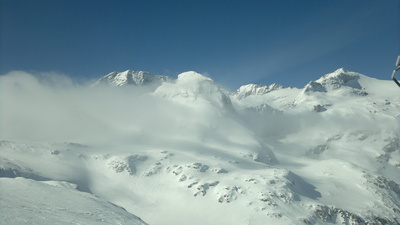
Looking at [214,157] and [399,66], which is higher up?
[214,157]

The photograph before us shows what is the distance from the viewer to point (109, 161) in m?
178

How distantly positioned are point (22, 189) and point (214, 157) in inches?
6374

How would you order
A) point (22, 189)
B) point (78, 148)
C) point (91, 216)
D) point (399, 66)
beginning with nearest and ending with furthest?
1. point (399, 66)
2. point (91, 216)
3. point (22, 189)
4. point (78, 148)

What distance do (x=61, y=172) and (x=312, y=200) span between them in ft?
393

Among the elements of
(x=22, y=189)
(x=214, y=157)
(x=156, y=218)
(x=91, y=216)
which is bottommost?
(x=91, y=216)

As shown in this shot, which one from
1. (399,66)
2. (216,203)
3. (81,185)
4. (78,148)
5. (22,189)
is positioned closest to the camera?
(399,66)

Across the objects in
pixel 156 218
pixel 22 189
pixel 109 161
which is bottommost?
pixel 22 189

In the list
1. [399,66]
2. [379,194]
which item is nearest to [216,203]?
[379,194]

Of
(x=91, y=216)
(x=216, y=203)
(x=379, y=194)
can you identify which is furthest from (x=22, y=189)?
(x=379, y=194)

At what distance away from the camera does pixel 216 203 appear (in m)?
140

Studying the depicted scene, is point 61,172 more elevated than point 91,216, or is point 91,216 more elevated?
point 61,172

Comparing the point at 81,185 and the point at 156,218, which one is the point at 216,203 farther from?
the point at 81,185

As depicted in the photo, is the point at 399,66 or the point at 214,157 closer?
the point at 399,66

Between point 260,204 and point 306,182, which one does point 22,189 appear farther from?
point 306,182
